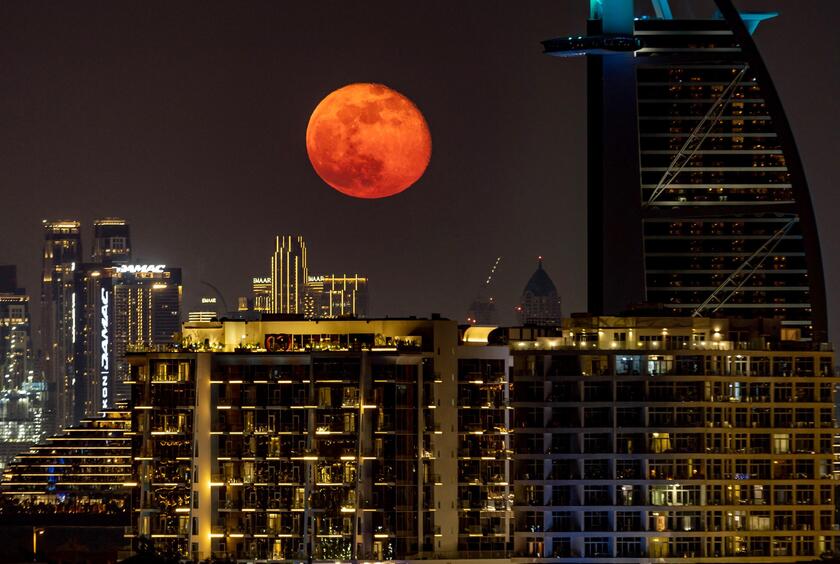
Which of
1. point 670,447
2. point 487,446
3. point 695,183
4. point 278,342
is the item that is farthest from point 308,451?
point 695,183

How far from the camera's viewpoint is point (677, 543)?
105 m

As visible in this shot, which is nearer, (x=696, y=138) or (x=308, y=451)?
(x=308, y=451)

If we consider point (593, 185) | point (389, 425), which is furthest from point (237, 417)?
point (593, 185)

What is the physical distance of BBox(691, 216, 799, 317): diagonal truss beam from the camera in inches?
6678

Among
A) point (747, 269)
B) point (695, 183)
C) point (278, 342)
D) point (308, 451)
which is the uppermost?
point (695, 183)

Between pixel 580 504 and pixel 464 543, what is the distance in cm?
493

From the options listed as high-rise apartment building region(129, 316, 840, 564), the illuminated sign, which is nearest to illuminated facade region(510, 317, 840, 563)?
high-rise apartment building region(129, 316, 840, 564)

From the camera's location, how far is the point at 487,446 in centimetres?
10731

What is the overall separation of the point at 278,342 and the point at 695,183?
67.0 metres

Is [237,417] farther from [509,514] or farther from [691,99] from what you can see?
[691,99]

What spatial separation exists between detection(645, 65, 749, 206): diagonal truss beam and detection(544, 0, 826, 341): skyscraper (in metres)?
0.07

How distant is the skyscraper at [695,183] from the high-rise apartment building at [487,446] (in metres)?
55.9

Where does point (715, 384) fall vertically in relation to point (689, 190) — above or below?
below

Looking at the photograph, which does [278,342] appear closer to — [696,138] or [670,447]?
[670,447]
